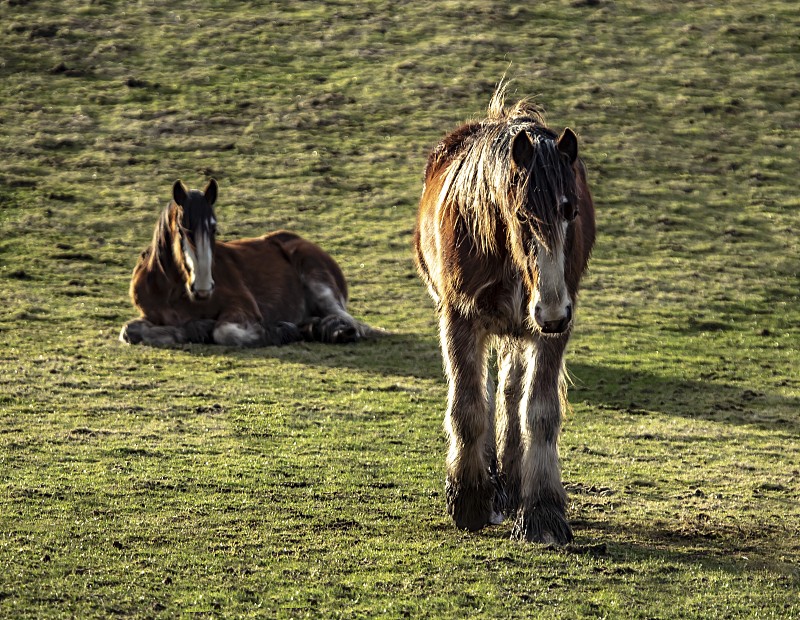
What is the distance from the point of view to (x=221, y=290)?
1384 cm

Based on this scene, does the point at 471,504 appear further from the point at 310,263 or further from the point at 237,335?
the point at 310,263

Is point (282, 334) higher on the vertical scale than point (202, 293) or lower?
lower

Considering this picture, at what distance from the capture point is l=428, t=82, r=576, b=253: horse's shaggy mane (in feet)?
19.4

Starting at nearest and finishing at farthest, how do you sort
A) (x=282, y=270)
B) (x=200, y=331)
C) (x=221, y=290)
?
(x=200, y=331) → (x=221, y=290) → (x=282, y=270)

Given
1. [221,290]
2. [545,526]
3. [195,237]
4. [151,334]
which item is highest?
[195,237]

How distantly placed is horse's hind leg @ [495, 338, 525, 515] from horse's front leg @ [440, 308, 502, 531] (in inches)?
13.1

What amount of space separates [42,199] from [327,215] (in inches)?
206

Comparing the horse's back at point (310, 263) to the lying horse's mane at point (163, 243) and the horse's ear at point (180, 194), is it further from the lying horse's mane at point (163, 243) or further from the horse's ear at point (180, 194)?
the horse's ear at point (180, 194)

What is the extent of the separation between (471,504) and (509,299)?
50.3 inches

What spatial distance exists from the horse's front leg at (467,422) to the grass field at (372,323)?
19 centimetres

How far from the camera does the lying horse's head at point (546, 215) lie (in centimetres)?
587

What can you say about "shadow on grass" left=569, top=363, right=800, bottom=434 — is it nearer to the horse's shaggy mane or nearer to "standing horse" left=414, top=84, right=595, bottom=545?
"standing horse" left=414, top=84, right=595, bottom=545

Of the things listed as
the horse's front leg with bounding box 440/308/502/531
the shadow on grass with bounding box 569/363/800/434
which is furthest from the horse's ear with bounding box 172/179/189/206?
the horse's front leg with bounding box 440/308/502/531

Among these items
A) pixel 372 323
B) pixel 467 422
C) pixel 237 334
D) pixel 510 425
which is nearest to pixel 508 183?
pixel 467 422
